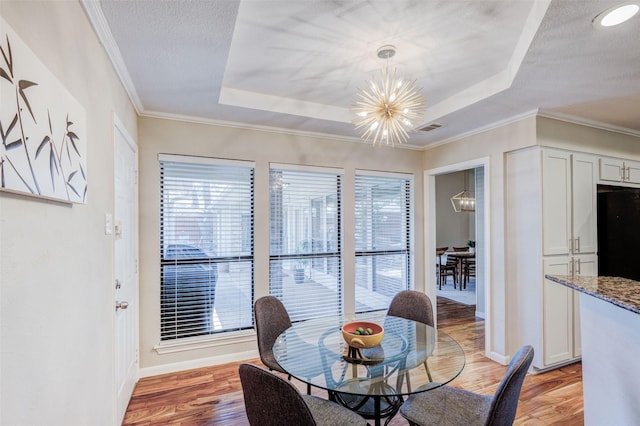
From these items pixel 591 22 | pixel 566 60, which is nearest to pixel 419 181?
Answer: pixel 566 60

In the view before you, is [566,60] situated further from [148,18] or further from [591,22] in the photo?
[148,18]

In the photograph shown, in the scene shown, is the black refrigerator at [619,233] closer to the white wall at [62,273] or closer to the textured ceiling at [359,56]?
the textured ceiling at [359,56]

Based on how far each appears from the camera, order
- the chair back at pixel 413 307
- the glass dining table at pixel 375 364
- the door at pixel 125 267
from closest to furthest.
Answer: the glass dining table at pixel 375 364, the door at pixel 125 267, the chair back at pixel 413 307

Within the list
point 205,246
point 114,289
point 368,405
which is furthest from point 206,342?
point 368,405

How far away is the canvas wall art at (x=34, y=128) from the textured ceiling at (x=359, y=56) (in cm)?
71

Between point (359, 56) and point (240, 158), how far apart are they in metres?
1.61

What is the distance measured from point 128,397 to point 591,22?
3890 mm

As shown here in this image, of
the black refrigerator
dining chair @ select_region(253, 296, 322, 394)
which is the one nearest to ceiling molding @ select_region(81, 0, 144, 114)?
dining chair @ select_region(253, 296, 322, 394)

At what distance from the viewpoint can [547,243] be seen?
116 inches

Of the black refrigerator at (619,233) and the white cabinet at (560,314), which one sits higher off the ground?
the black refrigerator at (619,233)

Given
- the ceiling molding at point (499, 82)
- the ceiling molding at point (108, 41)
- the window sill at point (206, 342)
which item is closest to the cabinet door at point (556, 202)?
the ceiling molding at point (499, 82)

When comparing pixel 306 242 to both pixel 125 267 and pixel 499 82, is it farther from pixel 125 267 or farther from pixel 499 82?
pixel 499 82

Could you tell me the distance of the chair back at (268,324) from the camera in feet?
7.61

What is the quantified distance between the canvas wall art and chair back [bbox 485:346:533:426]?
5.92 feet
